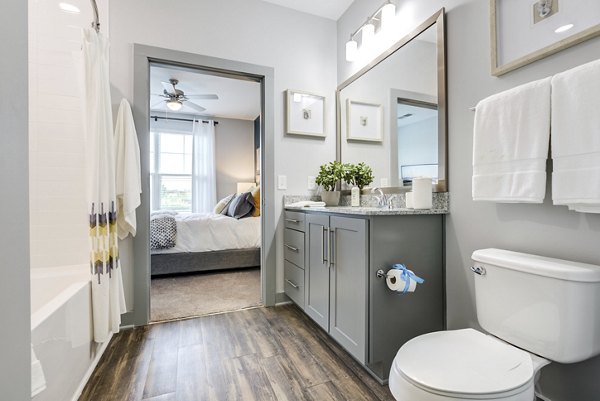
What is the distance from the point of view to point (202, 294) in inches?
107

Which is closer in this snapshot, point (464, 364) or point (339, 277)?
point (464, 364)

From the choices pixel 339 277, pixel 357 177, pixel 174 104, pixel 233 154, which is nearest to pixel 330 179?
pixel 357 177

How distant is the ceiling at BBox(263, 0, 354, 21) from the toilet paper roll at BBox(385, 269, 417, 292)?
7.89 feet

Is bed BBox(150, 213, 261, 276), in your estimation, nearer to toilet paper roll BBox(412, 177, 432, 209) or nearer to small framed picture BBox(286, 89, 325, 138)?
small framed picture BBox(286, 89, 325, 138)

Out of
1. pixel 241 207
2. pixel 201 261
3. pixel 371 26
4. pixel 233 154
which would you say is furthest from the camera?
pixel 233 154

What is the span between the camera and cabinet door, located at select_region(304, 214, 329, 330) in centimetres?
177

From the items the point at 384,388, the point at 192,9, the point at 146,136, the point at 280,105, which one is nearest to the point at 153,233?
the point at 146,136

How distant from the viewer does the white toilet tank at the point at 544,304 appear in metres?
0.94

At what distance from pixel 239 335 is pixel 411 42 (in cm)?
228

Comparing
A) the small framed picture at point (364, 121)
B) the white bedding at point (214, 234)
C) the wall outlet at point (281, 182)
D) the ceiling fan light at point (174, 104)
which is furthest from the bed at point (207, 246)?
the small framed picture at point (364, 121)

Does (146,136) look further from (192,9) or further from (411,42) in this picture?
(411,42)

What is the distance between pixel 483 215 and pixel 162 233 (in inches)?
123

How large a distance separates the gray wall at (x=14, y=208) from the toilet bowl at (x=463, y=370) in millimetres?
980

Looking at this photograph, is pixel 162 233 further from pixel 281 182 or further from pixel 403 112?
pixel 403 112
